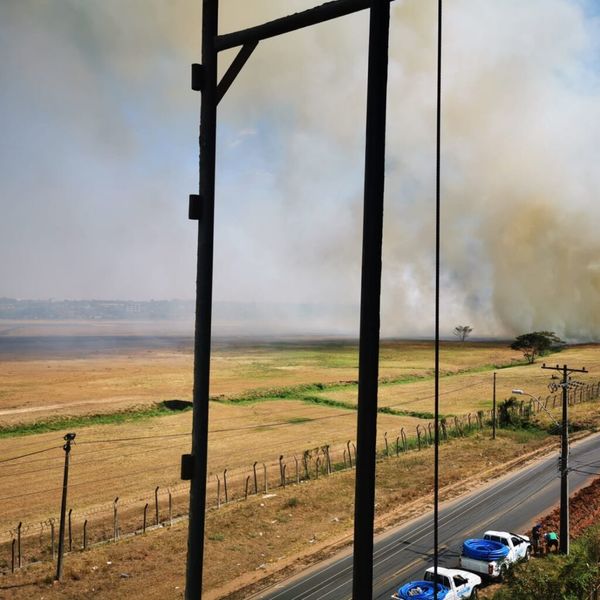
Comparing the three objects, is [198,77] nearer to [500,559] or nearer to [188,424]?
[500,559]

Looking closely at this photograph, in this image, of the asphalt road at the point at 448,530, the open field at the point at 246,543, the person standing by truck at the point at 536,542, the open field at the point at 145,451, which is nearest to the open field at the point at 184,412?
the open field at the point at 145,451

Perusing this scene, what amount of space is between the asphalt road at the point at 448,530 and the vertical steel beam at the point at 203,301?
55.4 feet

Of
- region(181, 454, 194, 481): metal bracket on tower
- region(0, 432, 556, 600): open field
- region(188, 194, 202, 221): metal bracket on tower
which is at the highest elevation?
region(188, 194, 202, 221): metal bracket on tower

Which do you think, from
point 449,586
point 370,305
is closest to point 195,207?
point 370,305

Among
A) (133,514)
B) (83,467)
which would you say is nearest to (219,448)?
(83,467)

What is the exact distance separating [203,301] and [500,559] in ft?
65.9

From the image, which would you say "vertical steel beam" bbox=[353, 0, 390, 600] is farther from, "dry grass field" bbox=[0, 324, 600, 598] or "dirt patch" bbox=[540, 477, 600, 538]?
"dirt patch" bbox=[540, 477, 600, 538]

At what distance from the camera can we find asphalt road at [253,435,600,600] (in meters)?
19.2

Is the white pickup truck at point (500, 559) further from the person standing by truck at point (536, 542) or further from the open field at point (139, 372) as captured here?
the open field at point (139, 372)

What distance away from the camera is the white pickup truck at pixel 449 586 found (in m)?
17.1

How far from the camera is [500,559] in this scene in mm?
19594

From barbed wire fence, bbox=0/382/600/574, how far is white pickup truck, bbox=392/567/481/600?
11.5 m

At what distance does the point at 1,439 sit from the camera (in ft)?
158

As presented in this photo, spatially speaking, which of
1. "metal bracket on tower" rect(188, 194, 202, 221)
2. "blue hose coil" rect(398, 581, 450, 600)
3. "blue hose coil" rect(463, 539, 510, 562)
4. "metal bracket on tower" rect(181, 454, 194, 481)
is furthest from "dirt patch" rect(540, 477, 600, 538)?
"metal bracket on tower" rect(188, 194, 202, 221)
